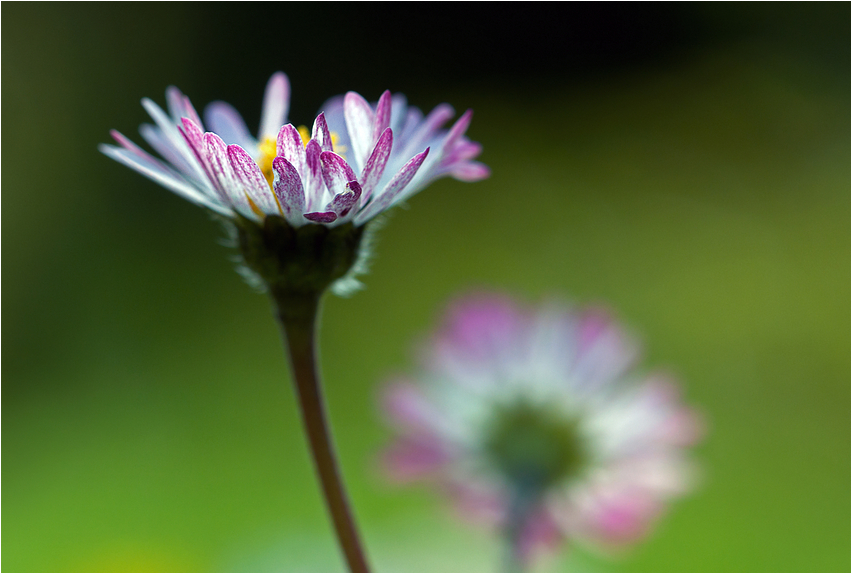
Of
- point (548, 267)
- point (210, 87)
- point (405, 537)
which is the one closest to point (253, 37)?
point (210, 87)

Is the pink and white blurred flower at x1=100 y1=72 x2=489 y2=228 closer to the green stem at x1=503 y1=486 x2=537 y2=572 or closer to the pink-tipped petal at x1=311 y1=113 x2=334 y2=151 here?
the pink-tipped petal at x1=311 y1=113 x2=334 y2=151

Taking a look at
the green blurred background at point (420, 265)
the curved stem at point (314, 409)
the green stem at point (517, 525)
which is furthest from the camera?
the green blurred background at point (420, 265)

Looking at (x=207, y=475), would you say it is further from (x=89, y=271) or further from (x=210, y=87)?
(x=210, y=87)

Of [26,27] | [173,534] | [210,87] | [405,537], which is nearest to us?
[405,537]

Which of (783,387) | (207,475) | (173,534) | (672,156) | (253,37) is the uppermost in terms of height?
(253,37)

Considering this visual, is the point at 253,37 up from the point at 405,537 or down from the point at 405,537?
up

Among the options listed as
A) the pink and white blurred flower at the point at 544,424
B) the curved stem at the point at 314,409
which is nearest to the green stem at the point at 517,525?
the pink and white blurred flower at the point at 544,424

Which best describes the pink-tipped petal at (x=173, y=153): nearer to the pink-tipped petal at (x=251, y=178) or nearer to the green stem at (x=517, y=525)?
the pink-tipped petal at (x=251, y=178)
